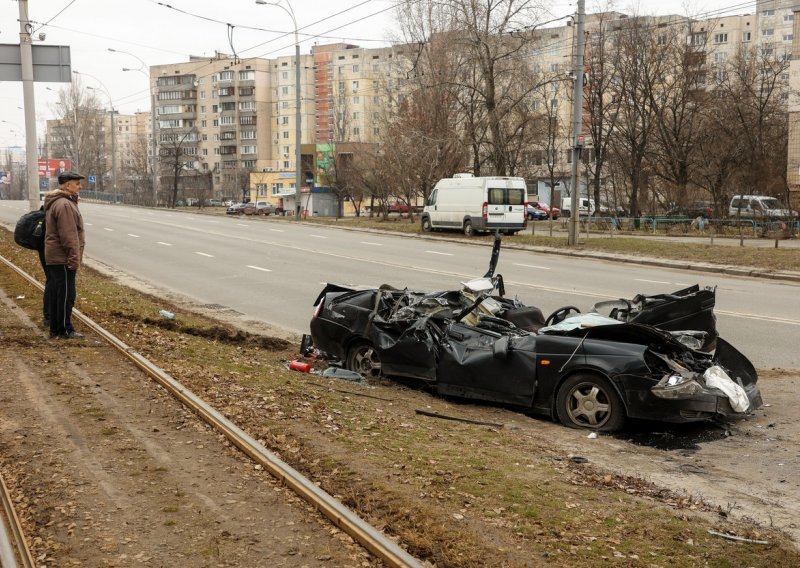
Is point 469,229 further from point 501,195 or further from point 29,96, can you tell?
point 29,96

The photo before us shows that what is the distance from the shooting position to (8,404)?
6.39 m

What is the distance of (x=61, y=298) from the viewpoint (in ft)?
29.4

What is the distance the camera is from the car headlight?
20.9 ft

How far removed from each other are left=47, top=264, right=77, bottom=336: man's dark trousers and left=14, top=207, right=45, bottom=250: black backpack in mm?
486

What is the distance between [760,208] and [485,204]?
36.9ft

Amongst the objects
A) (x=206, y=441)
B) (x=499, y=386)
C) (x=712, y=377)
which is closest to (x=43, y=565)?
(x=206, y=441)

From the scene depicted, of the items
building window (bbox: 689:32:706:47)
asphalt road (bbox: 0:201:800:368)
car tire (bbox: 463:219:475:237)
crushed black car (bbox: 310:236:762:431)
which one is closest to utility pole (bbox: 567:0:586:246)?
asphalt road (bbox: 0:201:800:368)

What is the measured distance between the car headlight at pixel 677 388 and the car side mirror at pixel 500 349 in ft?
4.51

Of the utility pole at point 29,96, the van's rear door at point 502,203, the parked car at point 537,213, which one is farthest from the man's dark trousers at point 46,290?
the parked car at point 537,213

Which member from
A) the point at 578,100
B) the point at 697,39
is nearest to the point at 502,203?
the point at 578,100

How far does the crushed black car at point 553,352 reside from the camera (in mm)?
6598

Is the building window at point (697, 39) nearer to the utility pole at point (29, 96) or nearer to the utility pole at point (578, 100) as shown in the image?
the utility pole at point (578, 100)

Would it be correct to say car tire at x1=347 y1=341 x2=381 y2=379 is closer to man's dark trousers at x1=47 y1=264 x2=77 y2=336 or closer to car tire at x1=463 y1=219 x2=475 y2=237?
man's dark trousers at x1=47 y1=264 x2=77 y2=336

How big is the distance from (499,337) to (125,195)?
3559 inches
